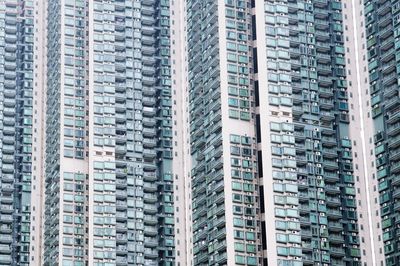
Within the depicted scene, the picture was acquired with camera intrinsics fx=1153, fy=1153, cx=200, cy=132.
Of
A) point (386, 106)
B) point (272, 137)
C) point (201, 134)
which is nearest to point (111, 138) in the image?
point (201, 134)

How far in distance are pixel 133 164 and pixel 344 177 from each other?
2674 centimetres

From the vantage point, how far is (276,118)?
415 feet

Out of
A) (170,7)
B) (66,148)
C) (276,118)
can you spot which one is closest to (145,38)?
(170,7)

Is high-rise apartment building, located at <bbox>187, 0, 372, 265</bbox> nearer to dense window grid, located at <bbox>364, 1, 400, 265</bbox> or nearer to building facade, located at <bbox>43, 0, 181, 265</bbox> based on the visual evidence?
dense window grid, located at <bbox>364, 1, 400, 265</bbox>

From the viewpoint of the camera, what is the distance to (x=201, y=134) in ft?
433

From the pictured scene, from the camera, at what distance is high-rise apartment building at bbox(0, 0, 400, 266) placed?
12356cm

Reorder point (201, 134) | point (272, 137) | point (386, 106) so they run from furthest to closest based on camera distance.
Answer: point (201, 134) < point (272, 137) < point (386, 106)

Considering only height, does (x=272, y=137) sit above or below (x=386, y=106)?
below

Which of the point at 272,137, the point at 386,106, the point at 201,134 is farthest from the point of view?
the point at 201,134

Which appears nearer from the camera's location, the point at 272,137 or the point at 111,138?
the point at 272,137

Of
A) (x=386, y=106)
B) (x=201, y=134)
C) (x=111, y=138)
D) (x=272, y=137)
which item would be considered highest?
(x=111, y=138)

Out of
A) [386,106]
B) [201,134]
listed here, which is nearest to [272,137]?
[201,134]

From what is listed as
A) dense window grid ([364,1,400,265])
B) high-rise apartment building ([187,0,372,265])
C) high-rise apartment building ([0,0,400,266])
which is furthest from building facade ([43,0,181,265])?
dense window grid ([364,1,400,265])

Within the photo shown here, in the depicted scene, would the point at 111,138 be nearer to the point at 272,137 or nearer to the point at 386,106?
the point at 272,137
